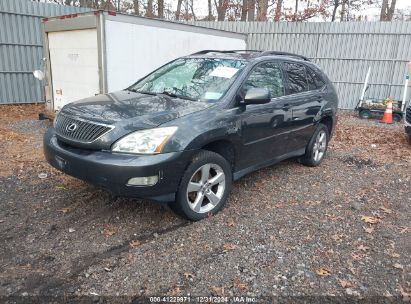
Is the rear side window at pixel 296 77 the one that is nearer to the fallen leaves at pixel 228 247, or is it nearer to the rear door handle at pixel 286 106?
the rear door handle at pixel 286 106

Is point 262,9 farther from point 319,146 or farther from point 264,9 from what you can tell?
point 319,146

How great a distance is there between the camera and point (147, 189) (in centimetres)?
319

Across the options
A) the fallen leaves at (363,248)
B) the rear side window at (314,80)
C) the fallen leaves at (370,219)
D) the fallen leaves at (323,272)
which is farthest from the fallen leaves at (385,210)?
the rear side window at (314,80)

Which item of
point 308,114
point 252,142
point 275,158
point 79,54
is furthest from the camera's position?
point 79,54

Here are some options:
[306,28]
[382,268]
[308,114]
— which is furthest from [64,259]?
[306,28]

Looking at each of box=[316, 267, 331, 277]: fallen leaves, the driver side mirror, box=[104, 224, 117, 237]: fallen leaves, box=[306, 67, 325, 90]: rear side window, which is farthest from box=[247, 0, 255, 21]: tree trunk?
box=[316, 267, 331, 277]: fallen leaves

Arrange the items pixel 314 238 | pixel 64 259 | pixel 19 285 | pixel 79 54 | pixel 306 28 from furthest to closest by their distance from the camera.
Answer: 1. pixel 306 28
2. pixel 79 54
3. pixel 314 238
4. pixel 64 259
5. pixel 19 285

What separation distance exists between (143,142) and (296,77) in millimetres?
2903

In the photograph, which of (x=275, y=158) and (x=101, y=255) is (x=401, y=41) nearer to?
(x=275, y=158)

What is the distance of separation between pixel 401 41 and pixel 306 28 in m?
3.10

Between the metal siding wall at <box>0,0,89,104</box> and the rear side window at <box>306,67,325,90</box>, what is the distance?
9.39 m

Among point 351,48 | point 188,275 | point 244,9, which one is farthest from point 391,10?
point 188,275

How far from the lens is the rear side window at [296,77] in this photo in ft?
16.1

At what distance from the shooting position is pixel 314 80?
18.1 feet
